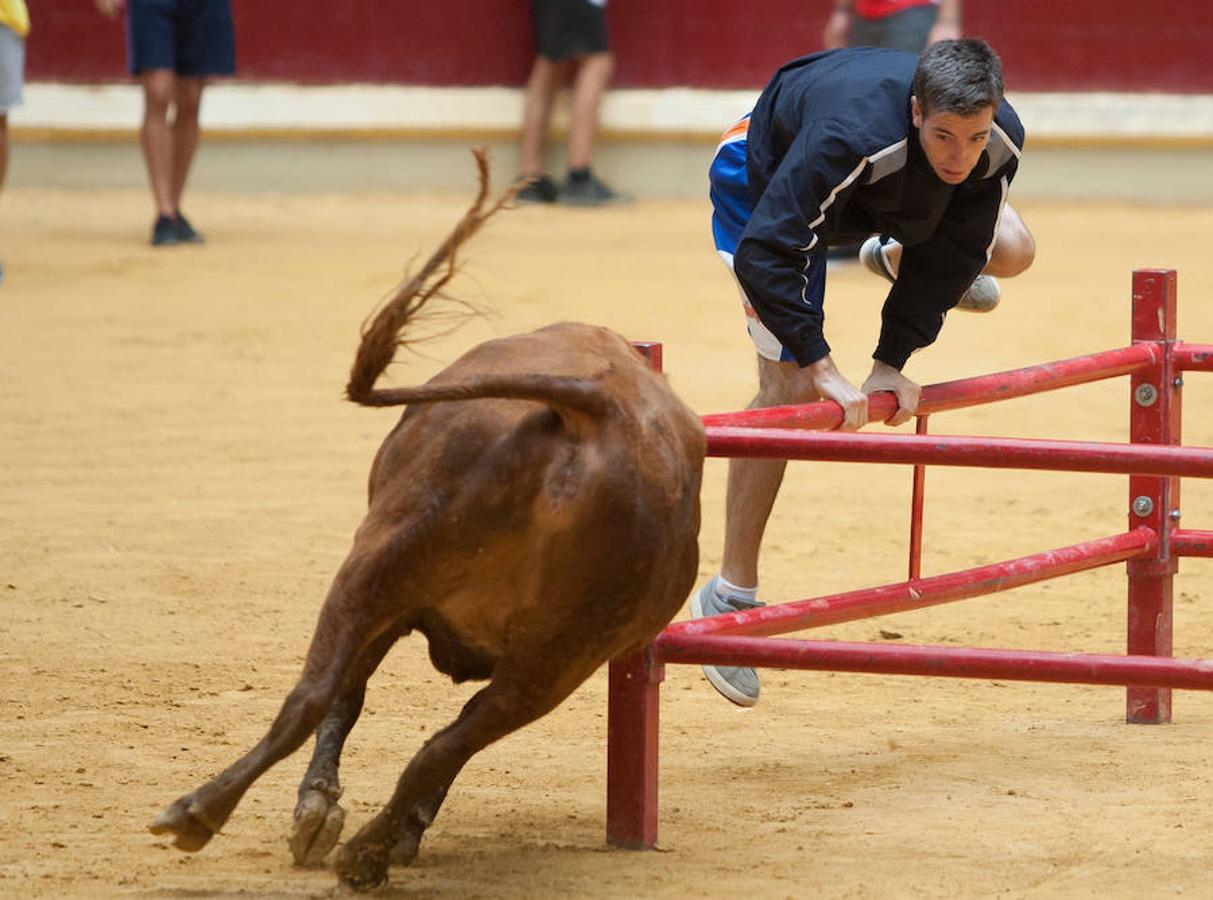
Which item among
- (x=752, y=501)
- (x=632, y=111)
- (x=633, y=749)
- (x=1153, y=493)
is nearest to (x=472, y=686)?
(x=752, y=501)

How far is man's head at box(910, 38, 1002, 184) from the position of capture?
389 centimetres

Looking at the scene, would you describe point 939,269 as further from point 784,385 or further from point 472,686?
point 472,686

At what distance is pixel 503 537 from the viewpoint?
2975 millimetres

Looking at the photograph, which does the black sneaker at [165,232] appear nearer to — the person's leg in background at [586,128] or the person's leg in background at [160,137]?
the person's leg in background at [160,137]

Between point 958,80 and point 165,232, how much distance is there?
23.9ft

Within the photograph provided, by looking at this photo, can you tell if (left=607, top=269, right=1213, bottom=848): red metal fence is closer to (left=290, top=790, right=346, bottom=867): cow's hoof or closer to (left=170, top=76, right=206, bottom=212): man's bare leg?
(left=290, top=790, right=346, bottom=867): cow's hoof

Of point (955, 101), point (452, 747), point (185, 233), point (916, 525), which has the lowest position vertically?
point (452, 747)

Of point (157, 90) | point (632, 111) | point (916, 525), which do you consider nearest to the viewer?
A: point (916, 525)

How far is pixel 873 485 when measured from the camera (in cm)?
693

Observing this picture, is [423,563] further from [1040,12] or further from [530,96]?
[1040,12]

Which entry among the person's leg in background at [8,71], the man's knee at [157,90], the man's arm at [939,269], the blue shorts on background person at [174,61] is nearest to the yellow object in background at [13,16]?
the person's leg in background at [8,71]

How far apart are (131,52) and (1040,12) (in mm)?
5808

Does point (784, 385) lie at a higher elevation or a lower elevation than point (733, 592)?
higher

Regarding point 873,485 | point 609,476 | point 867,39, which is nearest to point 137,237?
point 867,39
